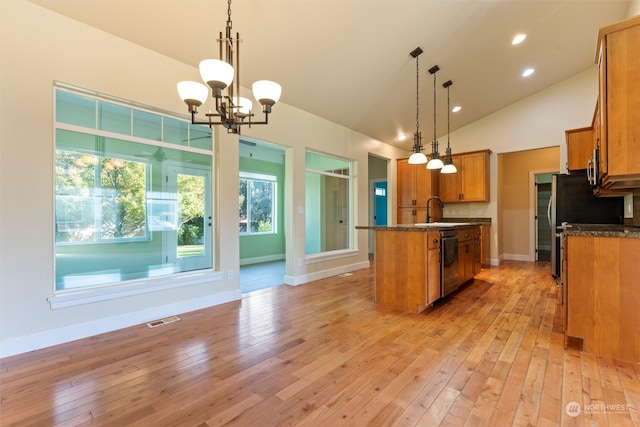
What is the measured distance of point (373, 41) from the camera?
3420 mm

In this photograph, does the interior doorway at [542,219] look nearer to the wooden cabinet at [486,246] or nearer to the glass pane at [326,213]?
the wooden cabinet at [486,246]

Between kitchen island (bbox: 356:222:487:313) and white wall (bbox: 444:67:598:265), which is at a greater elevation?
white wall (bbox: 444:67:598:265)

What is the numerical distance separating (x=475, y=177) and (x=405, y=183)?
56.4 inches

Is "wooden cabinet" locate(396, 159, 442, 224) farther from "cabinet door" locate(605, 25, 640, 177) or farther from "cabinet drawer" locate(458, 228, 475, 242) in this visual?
"cabinet door" locate(605, 25, 640, 177)

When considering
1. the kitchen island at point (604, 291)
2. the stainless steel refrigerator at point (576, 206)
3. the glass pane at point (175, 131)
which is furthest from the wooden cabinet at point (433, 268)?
the glass pane at point (175, 131)

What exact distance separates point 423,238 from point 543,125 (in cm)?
456

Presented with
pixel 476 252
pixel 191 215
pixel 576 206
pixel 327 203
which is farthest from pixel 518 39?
pixel 191 215

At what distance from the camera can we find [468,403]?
1582 millimetres

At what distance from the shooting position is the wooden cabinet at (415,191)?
20.6 ft

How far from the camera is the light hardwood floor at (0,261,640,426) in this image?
1.50 metres

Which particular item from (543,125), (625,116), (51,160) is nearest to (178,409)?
(51,160)

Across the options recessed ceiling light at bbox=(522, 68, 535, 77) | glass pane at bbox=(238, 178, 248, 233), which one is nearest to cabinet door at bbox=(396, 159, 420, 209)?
recessed ceiling light at bbox=(522, 68, 535, 77)

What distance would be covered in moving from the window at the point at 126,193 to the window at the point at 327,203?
1946mm

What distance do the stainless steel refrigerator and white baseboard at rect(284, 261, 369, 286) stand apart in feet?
10.4
